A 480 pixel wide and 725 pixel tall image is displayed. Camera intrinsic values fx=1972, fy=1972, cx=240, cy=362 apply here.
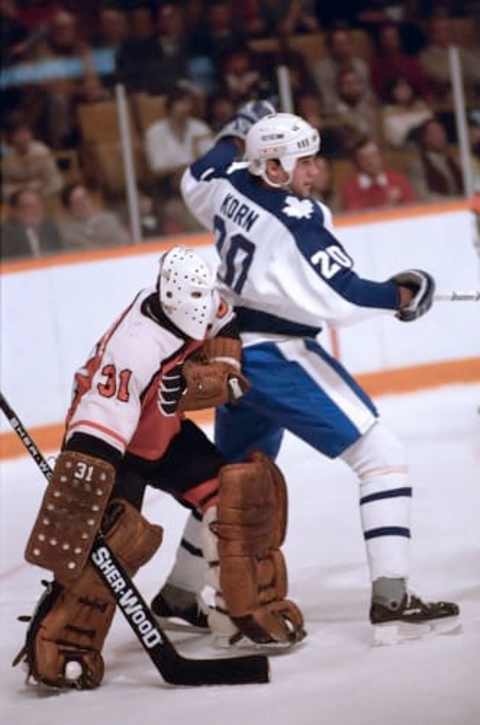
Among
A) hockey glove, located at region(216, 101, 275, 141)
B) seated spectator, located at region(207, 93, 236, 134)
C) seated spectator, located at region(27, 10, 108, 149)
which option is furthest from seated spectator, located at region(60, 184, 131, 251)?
hockey glove, located at region(216, 101, 275, 141)

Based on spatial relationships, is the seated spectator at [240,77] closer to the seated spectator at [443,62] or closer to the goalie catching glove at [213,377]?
the seated spectator at [443,62]

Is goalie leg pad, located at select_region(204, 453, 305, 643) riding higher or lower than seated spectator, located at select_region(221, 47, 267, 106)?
lower

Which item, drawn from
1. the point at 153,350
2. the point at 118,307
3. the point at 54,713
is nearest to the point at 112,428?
the point at 153,350

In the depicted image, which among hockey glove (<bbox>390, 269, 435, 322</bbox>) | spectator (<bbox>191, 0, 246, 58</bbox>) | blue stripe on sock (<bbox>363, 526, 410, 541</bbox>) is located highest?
spectator (<bbox>191, 0, 246, 58</bbox>)

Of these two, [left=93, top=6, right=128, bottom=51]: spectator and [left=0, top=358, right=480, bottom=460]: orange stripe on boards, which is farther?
[left=93, top=6, right=128, bottom=51]: spectator

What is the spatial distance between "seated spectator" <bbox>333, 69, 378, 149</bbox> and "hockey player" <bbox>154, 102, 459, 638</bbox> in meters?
3.45

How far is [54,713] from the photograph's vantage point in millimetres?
4000

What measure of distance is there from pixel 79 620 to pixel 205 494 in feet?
1.37

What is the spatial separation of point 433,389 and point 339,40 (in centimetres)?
198

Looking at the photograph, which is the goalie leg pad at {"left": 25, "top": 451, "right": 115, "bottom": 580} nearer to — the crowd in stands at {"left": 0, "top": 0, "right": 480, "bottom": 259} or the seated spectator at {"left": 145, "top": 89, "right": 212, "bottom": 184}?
the crowd in stands at {"left": 0, "top": 0, "right": 480, "bottom": 259}

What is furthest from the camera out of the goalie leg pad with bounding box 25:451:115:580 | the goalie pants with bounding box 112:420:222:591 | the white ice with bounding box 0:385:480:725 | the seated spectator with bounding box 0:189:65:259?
the seated spectator with bounding box 0:189:65:259

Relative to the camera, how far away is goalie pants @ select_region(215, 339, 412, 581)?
14.3 feet

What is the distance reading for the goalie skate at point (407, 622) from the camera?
14.2 feet

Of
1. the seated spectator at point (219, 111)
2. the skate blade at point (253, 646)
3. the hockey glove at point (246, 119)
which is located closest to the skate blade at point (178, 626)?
the skate blade at point (253, 646)
